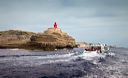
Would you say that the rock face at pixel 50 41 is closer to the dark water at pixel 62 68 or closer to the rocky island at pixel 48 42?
the rocky island at pixel 48 42

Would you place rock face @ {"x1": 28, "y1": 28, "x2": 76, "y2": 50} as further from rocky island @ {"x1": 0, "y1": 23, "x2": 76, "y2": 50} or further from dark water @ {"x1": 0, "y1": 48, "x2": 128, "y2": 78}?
dark water @ {"x1": 0, "y1": 48, "x2": 128, "y2": 78}

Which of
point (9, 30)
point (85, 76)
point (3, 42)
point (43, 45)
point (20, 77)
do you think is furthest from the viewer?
point (9, 30)

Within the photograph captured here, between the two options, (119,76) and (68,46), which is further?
(68,46)

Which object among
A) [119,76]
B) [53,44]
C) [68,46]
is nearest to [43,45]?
[53,44]

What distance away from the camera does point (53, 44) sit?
4594 inches

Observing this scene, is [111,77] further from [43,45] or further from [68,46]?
[68,46]

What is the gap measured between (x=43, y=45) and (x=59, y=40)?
10103mm

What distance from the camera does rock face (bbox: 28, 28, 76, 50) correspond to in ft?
382

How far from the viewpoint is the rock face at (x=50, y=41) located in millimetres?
116312

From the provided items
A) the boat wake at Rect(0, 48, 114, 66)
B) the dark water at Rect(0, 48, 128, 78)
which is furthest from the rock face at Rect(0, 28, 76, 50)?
the dark water at Rect(0, 48, 128, 78)

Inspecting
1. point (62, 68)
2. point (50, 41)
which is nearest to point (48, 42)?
point (50, 41)

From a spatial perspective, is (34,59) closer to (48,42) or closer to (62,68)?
(62,68)

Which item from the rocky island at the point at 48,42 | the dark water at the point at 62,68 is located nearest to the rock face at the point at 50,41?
the rocky island at the point at 48,42

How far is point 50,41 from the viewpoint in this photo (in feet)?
391
